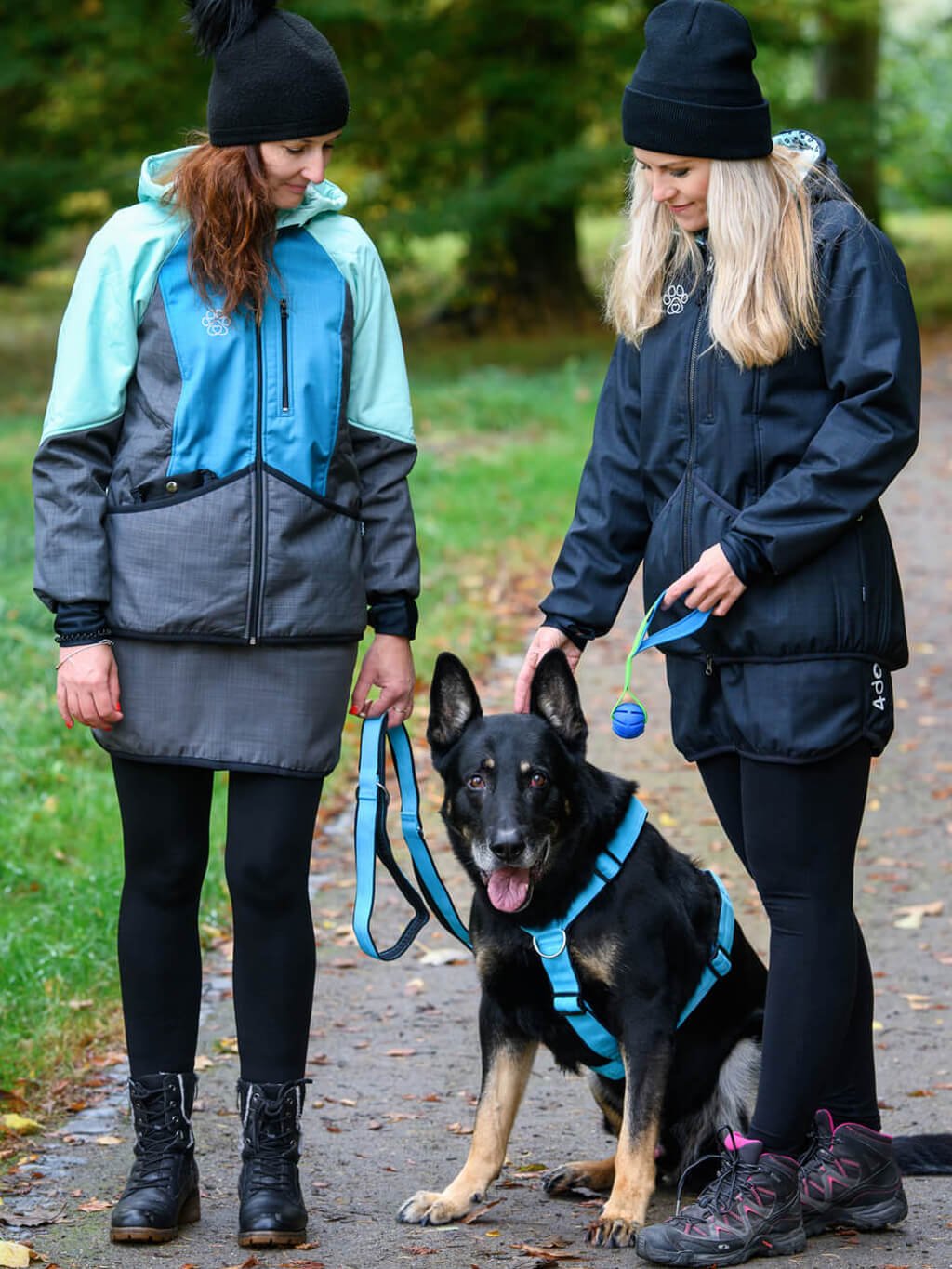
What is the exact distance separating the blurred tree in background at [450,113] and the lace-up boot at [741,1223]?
15.9 m

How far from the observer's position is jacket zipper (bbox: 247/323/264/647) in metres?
3.22

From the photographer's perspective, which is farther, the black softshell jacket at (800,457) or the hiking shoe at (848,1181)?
the hiking shoe at (848,1181)

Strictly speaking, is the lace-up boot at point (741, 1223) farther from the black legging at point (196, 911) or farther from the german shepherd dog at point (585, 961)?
the black legging at point (196, 911)

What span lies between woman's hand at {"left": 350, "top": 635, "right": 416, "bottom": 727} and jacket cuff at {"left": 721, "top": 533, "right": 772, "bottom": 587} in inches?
30.0

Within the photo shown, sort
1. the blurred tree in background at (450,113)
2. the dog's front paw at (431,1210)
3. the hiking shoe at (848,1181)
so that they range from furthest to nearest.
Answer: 1. the blurred tree in background at (450,113)
2. the dog's front paw at (431,1210)
3. the hiking shoe at (848,1181)

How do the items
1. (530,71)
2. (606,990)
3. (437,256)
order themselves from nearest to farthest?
(606,990) < (530,71) < (437,256)

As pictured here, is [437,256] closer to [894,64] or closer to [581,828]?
[894,64]

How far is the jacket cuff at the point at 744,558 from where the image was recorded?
311cm

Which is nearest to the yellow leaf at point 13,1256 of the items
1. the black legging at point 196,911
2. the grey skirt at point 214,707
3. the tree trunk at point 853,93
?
the black legging at point 196,911

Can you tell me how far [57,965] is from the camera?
5008mm

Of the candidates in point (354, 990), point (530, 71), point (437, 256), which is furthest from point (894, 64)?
point (354, 990)

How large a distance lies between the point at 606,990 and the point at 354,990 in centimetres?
201

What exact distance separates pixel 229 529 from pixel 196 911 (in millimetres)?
866

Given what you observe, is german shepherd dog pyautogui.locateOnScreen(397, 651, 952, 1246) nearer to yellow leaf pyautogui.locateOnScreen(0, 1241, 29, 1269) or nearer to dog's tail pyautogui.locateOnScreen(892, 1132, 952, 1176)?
dog's tail pyautogui.locateOnScreen(892, 1132, 952, 1176)
